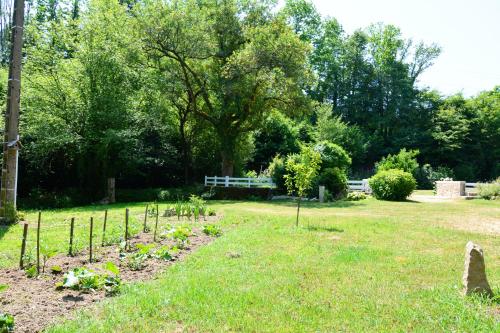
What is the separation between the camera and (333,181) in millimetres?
21781

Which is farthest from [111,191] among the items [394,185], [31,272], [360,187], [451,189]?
[451,189]

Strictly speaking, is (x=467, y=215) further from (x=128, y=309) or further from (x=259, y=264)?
(x=128, y=309)

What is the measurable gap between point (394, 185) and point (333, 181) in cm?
296

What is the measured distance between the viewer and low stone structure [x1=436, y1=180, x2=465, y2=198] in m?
23.0

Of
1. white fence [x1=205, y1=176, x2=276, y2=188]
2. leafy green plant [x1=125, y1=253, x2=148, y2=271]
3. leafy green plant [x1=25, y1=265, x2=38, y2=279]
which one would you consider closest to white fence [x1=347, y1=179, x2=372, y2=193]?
white fence [x1=205, y1=176, x2=276, y2=188]

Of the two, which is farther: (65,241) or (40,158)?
(40,158)

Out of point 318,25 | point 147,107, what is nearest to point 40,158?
point 147,107

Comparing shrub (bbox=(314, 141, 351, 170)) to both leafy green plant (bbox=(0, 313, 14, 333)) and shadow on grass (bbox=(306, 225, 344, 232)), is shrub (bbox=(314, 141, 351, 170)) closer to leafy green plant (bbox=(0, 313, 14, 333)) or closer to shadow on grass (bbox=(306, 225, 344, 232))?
shadow on grass (bbox=(306, 225, 344, 232))

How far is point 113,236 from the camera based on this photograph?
8.66 metres

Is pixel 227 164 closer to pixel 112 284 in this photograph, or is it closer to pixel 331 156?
pixel 331 156

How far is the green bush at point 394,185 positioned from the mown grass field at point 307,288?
10.4m

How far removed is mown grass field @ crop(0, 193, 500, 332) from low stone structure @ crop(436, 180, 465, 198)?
542 inches

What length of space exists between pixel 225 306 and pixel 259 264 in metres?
2.12

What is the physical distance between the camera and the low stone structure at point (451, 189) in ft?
75.4
